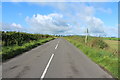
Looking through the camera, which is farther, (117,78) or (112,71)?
(112,71)

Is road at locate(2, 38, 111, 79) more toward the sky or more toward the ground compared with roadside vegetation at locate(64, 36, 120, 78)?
more toward the ground

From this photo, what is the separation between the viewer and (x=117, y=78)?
746 centimetres

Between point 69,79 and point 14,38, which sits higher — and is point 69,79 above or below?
below

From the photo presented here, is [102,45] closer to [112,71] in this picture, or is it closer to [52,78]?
[112,71]

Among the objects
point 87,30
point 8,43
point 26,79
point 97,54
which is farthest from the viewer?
point 87,30

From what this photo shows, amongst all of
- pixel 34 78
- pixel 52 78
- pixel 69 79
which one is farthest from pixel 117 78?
pixel 34 78

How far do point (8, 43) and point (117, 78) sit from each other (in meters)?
20.4

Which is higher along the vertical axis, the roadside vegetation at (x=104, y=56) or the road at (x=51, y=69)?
the roadside vegetation at (x=104, y=56)

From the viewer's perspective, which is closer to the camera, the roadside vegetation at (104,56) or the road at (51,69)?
the road at (51,69)

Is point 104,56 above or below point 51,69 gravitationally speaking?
above

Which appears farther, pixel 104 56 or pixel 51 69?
pixel 104 56

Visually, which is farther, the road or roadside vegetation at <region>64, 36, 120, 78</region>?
roadside vegetation at <region>64, 36, 120, 78</region>

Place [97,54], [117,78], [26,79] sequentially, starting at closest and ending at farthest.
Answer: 1. [26,79]
2. [117,78]
3. [97,54]

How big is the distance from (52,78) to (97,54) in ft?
26.8
